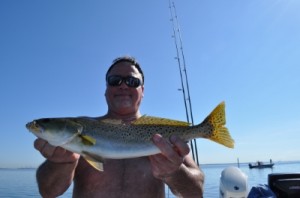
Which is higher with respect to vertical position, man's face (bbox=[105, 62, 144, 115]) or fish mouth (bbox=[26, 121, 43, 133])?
man's face (bbox=[105, 62, 144, 115])

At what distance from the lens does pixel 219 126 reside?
14.3 feet

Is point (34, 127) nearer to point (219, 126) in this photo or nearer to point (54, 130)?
point (54, 130)

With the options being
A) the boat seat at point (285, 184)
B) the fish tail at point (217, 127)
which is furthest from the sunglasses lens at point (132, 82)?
the boat seat at point (285, 184)

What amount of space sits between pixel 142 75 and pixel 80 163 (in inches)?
81.1

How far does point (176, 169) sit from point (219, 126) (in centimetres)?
83

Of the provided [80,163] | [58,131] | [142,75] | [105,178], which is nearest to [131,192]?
[105,178]

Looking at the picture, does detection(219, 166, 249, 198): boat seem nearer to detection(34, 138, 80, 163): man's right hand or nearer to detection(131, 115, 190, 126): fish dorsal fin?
detection(131, 115, 190, 126): fish dorsal fin

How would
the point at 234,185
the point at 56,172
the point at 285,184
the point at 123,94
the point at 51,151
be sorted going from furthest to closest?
the point at 234,185, the point at 285,184, the point at 123,94, the point at 56,172, the point at 51,151

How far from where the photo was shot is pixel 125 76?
5.60 m

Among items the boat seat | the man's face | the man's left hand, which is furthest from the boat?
the man's left hand

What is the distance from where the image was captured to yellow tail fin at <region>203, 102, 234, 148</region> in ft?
14.1

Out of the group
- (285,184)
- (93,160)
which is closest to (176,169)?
(93,160)

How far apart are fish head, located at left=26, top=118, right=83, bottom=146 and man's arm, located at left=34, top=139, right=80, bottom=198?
208mm

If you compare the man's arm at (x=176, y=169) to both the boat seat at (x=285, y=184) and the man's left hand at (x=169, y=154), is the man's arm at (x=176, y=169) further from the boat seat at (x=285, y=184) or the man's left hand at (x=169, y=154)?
the boat seat at (x=285, y=184)
